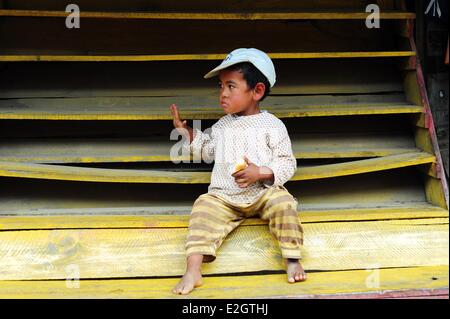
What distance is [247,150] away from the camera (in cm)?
265

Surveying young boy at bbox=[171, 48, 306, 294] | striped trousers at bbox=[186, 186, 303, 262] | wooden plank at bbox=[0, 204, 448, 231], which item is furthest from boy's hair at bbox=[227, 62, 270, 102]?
wooden plank at bbox=[0, 204, 448, 231]

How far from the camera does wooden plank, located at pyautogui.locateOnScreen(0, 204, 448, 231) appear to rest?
2639 millimetres

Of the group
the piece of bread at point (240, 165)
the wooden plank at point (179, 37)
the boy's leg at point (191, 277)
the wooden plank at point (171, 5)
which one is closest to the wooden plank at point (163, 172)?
the piece of bread at point (240, 165)

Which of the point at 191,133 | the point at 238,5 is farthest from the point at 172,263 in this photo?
the point at 238,5

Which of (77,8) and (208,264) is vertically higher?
(77,8)

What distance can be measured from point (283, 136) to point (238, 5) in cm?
105

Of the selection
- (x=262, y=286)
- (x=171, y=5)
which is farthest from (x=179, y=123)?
(x=171, y=5)

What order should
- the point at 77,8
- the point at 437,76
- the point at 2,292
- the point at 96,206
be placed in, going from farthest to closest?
→ the point at 437,76 < the point at 77,8 < the point at 96,206 < the point at 2,292

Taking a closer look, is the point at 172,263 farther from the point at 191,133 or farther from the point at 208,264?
the point at 191,133

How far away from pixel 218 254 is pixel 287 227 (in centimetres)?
31

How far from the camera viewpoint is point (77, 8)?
3.23m

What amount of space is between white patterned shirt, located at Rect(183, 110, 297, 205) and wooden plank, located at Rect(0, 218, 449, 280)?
0.18m

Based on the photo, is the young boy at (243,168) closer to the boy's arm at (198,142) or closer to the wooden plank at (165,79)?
the boy's arm at (198,142)

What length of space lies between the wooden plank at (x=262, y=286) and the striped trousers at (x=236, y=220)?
5.0 inches
